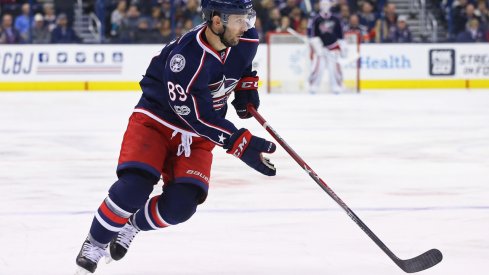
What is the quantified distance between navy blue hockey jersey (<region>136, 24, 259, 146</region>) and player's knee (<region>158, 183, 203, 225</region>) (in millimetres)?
200

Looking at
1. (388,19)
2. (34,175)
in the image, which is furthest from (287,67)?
(34,175)

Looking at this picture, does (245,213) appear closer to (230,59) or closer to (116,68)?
(230,59)

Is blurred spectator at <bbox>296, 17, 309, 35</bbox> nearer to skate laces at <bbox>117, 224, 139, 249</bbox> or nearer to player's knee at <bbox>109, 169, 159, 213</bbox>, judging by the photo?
skate laces at <bbox>117, 224, 139, 249</bbox>

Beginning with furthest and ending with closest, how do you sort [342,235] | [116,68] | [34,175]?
[116,68], [34,175], [342,235]

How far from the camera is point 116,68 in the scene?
14.3 meters

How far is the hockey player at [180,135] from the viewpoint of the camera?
11.6ft

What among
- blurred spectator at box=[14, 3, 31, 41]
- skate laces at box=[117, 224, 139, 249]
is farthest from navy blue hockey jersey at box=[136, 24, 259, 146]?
blurred spectator at box=[14, 3, 31, 41]

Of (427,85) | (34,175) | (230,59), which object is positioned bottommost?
(427,85)

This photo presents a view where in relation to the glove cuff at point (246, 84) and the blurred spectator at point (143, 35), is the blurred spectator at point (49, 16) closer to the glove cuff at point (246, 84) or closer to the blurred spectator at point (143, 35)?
the blurred spectator at point (143, 35)

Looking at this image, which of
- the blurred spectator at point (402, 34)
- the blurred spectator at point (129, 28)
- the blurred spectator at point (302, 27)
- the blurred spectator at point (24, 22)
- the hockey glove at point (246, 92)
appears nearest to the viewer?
the hockey glove at point (246, 92)

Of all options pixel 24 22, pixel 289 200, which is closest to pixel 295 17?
pixel 24 22

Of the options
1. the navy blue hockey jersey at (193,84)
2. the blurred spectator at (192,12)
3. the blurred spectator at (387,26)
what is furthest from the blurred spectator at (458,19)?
the navy blue hockey jersey at (193,84)

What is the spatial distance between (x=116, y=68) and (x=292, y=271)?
35.1 feet

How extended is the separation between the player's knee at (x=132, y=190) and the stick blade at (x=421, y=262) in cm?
90
